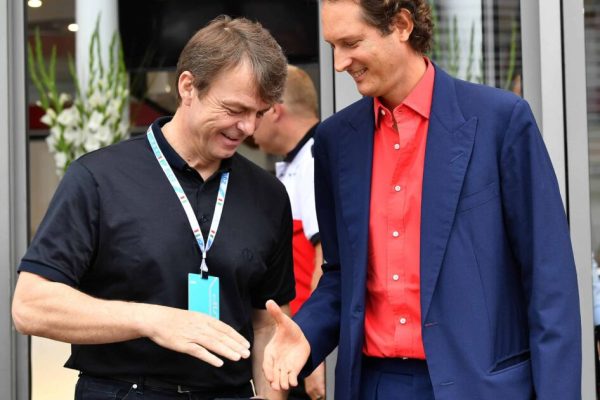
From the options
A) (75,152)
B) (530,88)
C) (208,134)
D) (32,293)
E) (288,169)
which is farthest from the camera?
Answer: (75,152)

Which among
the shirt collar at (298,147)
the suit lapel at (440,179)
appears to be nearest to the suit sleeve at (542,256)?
the suit lapel at (440,179)

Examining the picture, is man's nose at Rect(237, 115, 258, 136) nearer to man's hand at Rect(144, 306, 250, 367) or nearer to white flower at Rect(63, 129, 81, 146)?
man's hand at Rect(144, 306, 250, 367)

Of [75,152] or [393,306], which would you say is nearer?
[393,306]

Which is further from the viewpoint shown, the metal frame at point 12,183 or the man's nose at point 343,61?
the metal frame at point 12,183

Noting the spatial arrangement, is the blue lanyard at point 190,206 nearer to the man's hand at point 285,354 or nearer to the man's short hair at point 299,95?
the man's hand at point 285,354

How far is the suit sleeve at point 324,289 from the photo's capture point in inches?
101

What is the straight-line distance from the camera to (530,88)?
3381 mm

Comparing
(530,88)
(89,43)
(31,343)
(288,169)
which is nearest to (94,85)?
(89,43)

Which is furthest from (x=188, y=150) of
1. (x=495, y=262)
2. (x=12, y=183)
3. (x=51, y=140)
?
(x=51, y=140)

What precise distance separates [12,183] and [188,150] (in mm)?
1181

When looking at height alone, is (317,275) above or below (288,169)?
below

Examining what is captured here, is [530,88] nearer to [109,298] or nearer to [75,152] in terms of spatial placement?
[109,298]

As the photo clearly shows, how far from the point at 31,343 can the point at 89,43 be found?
6.65 feet

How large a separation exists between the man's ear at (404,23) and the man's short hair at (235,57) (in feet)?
1.16
